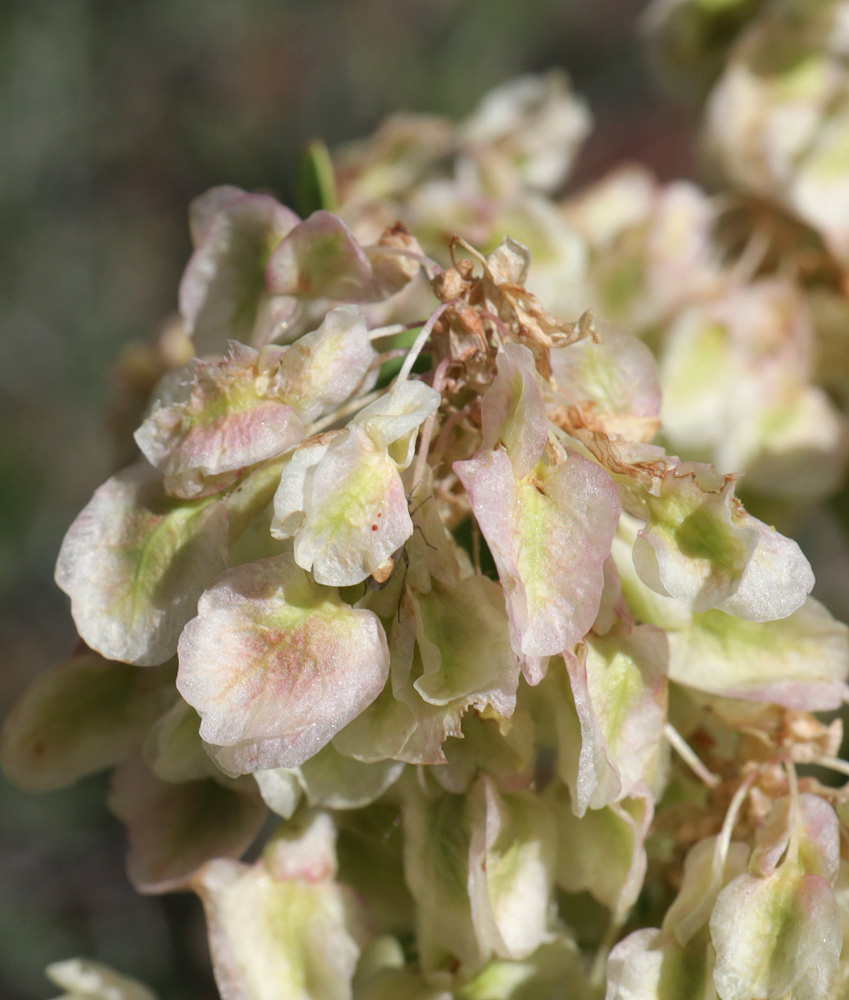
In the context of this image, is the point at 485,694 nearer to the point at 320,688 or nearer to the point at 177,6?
the point at 320,688

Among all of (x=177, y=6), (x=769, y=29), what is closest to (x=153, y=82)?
(x=177, y=6)

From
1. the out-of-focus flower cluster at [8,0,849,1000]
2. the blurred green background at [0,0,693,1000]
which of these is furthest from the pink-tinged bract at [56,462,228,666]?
the blurred green background at [0,0,693,1000]

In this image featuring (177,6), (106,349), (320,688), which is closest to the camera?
(320,688)

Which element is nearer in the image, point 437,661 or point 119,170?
point 437,661

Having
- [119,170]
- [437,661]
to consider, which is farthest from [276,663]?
[119,170]

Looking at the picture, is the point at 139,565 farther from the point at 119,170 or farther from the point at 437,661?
the point at 119,170

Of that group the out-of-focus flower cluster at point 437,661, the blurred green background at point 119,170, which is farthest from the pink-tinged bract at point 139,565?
the blurred green background at point 119,170

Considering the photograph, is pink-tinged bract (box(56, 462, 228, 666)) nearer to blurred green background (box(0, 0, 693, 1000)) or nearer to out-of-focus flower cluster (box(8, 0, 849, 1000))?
out-of-focus flower cluster (box(8, 0, 849, 1000))
